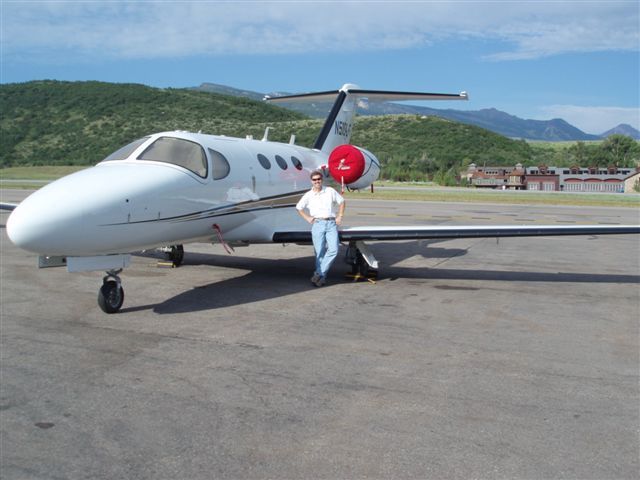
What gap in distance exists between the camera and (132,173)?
8.20 metres

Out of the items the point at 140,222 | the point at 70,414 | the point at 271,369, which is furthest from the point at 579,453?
the point at 140,222

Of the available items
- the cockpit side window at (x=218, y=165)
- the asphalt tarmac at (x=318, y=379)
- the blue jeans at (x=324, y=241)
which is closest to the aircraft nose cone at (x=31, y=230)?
the asphalt tarmac at (x=318, y=379)

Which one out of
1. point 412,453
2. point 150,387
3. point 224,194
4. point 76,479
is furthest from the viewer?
point 224,194

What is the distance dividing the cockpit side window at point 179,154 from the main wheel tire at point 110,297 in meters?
1.83

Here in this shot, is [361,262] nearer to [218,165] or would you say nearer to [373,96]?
[218,165]

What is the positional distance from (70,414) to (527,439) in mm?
3380

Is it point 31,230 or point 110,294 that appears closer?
point 31,230

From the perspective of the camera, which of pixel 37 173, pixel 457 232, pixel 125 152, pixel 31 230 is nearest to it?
pixel 31 230

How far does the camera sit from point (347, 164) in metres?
13.2

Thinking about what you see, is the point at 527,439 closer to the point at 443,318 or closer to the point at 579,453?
the point at 579,453

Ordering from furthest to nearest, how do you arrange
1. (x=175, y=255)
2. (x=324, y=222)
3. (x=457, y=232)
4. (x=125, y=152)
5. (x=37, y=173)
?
(x=37, y=173) < (x=175, y=255) < (x=457, y=232) < (x=324, y=222) < (x=125, y=152)

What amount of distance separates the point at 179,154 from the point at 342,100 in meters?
7.28

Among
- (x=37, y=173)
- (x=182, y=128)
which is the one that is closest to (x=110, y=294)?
(x=37, y=173)

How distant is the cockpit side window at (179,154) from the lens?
8.95 meters
